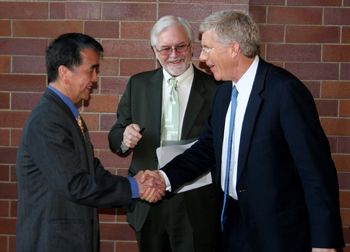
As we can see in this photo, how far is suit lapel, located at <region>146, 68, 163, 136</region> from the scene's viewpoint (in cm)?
230

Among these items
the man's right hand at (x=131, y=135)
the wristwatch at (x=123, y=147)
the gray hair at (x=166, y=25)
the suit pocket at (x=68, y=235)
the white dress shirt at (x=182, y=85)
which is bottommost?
the suit pocket at (x=68, y=235)

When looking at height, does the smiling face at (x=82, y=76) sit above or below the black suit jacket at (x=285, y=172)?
above

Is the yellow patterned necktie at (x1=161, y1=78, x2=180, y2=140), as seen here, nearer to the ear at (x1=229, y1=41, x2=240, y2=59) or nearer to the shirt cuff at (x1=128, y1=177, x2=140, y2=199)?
the shirt cuff at (x1=128, y1=177, x2=140, y2=199)

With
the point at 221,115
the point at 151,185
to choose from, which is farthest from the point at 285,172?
the point at 151,185

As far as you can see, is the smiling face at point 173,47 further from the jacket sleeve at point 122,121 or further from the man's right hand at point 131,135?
the man's right hand at point 131,135

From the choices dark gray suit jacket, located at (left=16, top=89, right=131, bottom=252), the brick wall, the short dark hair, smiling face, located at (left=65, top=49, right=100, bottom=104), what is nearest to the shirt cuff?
dark gray suit jacket, located at (left=16, top=89, right=131, bottom=252)

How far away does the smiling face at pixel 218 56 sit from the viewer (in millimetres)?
1822

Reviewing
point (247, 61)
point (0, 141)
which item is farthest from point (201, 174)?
point (0, 141)

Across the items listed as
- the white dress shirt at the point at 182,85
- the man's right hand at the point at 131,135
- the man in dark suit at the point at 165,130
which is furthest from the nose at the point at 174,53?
the man's right hand at the point at 131,135

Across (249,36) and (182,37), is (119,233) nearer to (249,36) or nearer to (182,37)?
(182,37)

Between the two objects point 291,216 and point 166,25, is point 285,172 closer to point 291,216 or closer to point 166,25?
point 291,216

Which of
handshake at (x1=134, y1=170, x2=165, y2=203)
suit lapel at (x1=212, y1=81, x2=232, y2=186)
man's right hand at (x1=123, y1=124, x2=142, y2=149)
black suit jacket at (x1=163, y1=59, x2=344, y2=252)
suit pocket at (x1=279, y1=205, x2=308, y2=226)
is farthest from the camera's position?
man's right hand at (x1=123, y1=124, x2=142, y2=149)

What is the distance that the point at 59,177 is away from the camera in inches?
64.1

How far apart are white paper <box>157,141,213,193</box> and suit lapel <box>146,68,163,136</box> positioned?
0.17m
